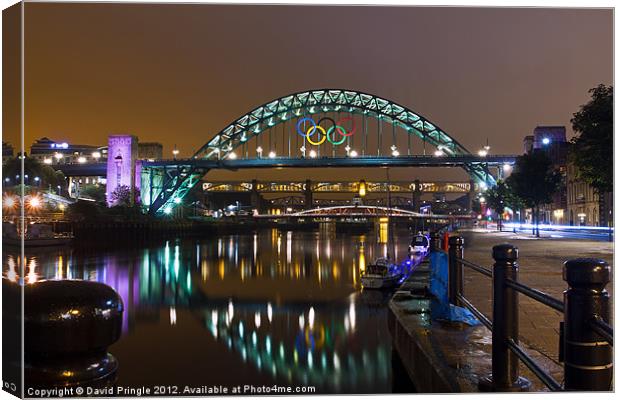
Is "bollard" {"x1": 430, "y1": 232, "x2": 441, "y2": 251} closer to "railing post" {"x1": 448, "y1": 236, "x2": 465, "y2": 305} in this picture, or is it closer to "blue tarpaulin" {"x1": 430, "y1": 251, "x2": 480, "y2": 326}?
"blue tarpaulin" {"x1": 430, "y1": 251, "x2": 480, "y2": 326}

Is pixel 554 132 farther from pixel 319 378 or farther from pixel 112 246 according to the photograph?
pixel 319 378

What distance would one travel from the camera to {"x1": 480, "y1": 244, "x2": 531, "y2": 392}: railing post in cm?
295

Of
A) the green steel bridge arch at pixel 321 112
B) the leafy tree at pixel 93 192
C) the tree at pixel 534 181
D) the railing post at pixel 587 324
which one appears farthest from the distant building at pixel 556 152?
the leafy tree at pixel 93 192

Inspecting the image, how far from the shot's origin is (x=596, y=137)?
1306cm

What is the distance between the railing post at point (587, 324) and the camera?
191 cm

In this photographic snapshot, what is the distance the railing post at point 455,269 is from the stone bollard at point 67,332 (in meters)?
3.21

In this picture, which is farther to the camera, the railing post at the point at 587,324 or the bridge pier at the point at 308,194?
the bridge pier at the point at 308,194

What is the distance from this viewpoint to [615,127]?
10.6 feet

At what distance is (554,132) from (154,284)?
34.3 meters

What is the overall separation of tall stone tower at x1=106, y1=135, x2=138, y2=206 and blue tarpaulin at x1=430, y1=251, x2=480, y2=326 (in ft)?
185

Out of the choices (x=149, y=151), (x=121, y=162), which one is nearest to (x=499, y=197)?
(x=121, y=162)

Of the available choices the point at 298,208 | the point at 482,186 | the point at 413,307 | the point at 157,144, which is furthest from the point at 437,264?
the point at 298,208

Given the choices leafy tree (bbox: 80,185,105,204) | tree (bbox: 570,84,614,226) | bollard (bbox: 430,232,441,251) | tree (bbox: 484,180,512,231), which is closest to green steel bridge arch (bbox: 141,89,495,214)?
leafy tree (bbox: 80,185,105,204)

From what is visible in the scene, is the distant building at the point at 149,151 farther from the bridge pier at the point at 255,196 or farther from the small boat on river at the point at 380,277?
the bridge pier at the point at 255,196
